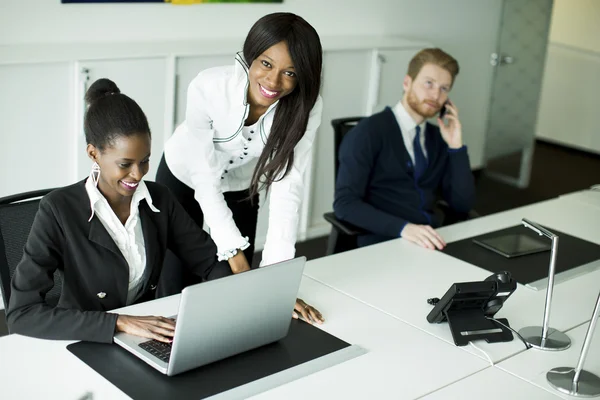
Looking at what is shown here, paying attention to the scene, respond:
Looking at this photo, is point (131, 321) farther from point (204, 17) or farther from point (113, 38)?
→ point (204, 17)

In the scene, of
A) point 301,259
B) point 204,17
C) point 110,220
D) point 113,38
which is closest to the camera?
point 301,259

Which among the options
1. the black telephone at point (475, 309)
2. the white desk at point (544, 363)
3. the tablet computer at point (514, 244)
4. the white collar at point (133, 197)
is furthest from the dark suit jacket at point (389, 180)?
the white collar at point (133, 197)

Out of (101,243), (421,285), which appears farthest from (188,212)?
(421,285)

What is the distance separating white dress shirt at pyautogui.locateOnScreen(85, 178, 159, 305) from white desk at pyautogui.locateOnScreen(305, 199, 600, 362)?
1.78ft

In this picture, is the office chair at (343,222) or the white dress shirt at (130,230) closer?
the white dress shirt at (130,230)

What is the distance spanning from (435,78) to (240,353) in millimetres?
1560

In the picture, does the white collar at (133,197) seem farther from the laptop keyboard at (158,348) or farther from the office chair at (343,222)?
the office chair at (343,222)

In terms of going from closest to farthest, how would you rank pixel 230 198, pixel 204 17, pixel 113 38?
pixel 230 198 → pixel 113 38 → pixel 204 17

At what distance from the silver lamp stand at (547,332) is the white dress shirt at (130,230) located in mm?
1009


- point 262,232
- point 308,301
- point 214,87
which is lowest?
point 262,232

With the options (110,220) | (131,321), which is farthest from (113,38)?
(131,321)

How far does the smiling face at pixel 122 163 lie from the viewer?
1.99 meters

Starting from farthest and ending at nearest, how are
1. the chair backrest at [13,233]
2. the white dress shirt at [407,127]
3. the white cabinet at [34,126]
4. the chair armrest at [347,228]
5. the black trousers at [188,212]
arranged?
the white cabinet at [34,126] < the white dress shirt at [407,127] < the chair armrest at [347,228] < the black trousers at [188,212] < the chair backrest at [13,233]

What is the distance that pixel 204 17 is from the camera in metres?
4.14
